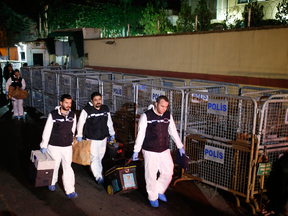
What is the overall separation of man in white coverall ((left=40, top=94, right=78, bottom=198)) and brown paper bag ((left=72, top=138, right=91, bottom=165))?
2.08ft

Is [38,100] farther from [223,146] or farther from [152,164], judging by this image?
[223,146]

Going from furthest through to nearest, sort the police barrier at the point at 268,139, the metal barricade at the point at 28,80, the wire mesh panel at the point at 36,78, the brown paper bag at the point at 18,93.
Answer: the metal barricade at the point at 28,80 < the wire mesh panel at the point at 36,78 < the brown paper bag at the point at 18,93 < the police barrier at the point at 268,139

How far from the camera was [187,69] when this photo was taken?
12.0m

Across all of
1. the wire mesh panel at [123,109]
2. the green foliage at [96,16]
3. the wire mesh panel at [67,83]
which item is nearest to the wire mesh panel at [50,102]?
the wire mesh panel at [67,83]

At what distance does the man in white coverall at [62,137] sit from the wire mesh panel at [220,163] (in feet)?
8.69

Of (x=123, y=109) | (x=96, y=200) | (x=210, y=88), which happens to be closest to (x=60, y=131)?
(x=96, y=200)

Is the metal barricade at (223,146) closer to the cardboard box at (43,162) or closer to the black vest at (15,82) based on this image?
the cardboard box at (43,162)

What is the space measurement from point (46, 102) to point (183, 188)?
28.2 feet

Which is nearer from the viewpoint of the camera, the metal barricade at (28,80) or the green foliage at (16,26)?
the metal barricade at (28,80)

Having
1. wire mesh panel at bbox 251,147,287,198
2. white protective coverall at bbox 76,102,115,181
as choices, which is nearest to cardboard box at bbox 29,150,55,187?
white protective coverall at bbox 76,102,115,181

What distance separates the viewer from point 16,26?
42.2m

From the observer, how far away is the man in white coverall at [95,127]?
6297 millimetres

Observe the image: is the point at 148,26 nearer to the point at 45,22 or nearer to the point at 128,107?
the point at 45,22

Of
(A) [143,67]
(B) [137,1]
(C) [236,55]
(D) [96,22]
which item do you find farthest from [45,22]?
(C) [236,55]
